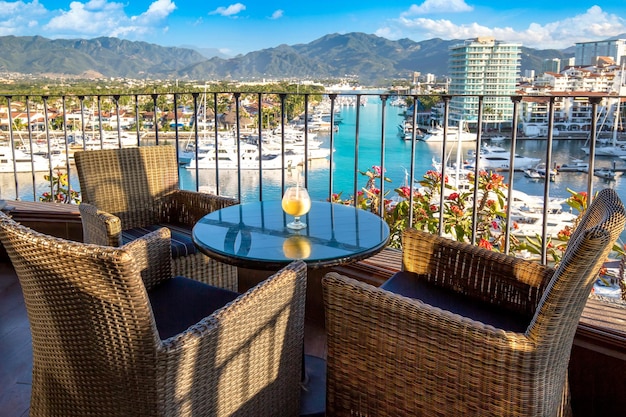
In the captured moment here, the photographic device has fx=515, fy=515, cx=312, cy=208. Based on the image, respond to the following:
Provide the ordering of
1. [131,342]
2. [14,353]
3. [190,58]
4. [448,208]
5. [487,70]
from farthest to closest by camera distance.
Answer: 1. [190,58]
2. [487,70]
3. [448,208]
4. [14,353]
5. [131,342]

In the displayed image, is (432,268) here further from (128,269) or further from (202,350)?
(128,269)

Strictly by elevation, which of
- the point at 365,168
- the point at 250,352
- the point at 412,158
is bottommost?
the point at 365,168

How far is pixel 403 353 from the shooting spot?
145 cm

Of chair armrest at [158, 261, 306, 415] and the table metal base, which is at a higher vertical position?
chair armrest at [158, 261, 306, 415]

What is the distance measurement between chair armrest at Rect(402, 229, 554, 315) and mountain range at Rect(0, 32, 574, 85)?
19122 mm

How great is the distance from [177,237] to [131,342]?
153 centimetres

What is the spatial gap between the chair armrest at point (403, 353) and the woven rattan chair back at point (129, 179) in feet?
6.28

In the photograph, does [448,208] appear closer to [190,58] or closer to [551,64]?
[551,64]

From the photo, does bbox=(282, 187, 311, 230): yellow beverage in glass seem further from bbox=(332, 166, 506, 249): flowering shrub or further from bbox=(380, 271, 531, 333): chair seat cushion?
bbox=(332, 166, 506, 249): flowering shrub

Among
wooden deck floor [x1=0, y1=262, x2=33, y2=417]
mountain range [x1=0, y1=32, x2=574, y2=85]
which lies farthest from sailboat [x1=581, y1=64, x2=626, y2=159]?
mountain range [x1=0, y1=32, x2=574, y2=85]

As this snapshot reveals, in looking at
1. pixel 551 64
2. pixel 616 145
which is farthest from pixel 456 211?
pixel 551 64

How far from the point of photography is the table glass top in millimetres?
1793

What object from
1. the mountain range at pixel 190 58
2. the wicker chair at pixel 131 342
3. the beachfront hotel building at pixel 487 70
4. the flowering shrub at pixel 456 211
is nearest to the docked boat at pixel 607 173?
the beachfront hotel building at pixel 487 70

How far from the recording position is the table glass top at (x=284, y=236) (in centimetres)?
179
